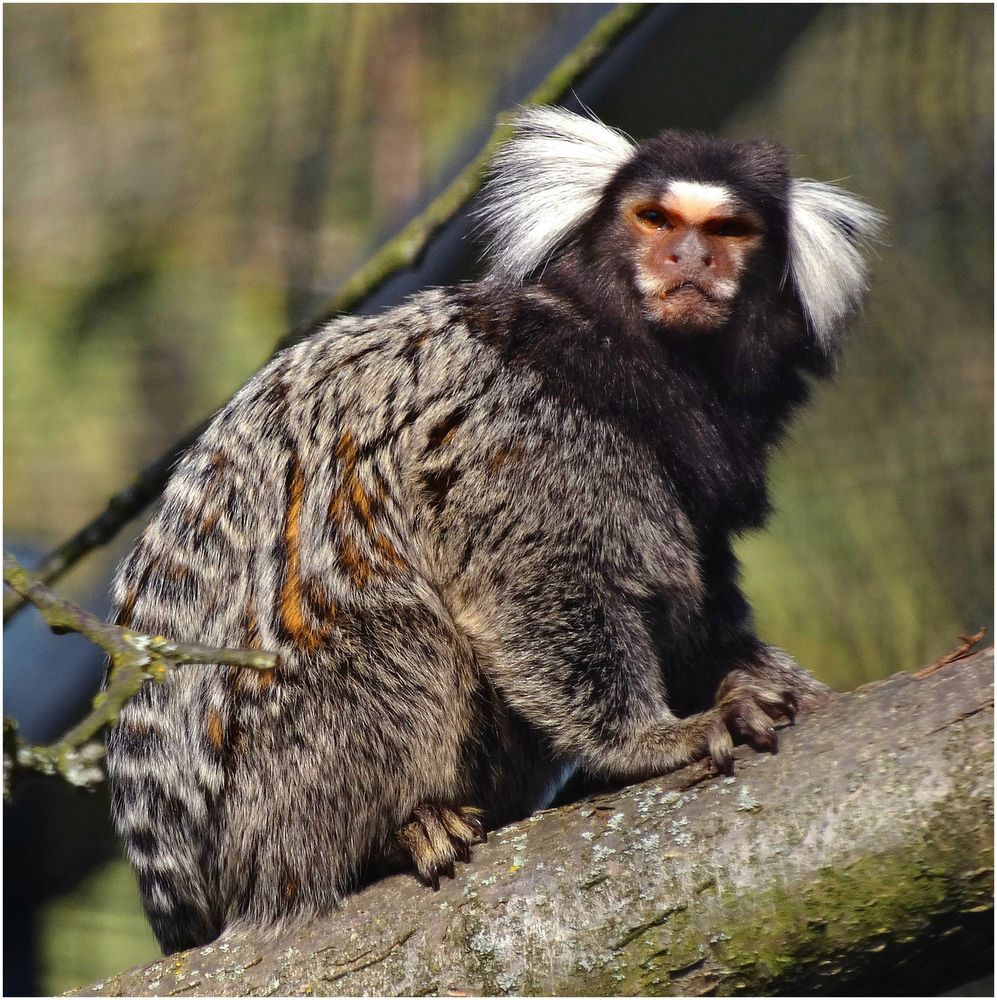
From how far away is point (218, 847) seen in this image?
288cm

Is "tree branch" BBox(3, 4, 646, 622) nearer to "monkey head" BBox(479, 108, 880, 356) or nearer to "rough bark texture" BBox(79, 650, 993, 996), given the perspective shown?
"monkey head" BBox(479, 108, 880, 356)

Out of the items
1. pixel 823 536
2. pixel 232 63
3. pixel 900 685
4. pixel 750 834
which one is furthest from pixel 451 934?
pixel 232 63

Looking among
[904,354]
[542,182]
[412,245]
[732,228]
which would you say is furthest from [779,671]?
[904,354]

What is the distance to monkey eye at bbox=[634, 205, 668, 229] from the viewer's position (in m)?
3.29

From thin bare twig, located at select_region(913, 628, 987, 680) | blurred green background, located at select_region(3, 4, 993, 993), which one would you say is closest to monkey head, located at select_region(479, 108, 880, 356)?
thin bare twig, located at select_region(913, 628, 987, 680)

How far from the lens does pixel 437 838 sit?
261cm

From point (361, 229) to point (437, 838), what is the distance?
3818mm

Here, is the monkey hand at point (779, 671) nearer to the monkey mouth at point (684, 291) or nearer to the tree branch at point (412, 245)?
the monkey mouth at point (684, 291)

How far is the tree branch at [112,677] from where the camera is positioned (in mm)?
1749

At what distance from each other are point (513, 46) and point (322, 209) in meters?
1.19

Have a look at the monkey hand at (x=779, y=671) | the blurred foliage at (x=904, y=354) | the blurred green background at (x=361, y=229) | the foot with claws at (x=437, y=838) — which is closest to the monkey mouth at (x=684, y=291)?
the monkey hand at (x=779, y=671)

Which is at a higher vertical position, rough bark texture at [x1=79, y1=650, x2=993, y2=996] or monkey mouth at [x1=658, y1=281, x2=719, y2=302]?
monkey mouth at [x1=658, y1=281, x2=719, y2=302]

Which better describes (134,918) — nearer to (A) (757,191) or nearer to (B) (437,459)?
(B) (437,459)

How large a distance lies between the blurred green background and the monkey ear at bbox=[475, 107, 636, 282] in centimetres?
142
